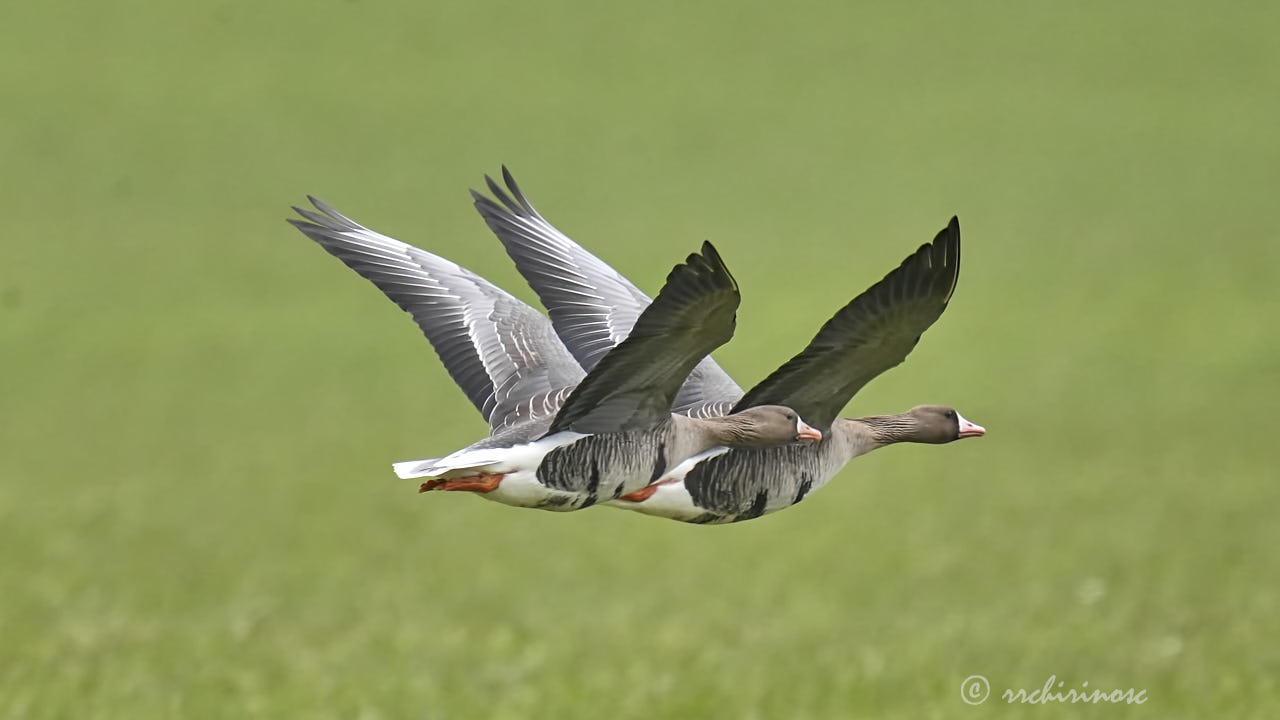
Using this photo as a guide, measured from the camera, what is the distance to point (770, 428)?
9562 mm

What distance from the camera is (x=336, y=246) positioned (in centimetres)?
1204

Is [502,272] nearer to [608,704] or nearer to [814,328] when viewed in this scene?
[814,328]

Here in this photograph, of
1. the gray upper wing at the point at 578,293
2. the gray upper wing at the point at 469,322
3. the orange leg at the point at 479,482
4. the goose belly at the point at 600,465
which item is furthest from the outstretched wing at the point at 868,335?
the gray upper wing at the point at 469,322

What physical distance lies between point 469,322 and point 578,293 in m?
0.75

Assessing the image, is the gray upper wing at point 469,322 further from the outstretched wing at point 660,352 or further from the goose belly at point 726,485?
the outstretched wing at point 660,352

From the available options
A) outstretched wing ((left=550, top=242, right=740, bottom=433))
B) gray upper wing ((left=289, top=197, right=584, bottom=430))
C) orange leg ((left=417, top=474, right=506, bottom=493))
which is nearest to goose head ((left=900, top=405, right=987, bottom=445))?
outstretched wing ((left=550, top=242, right=740, bottom=433))

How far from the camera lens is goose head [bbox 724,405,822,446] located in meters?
9.56

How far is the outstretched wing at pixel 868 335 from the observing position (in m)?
9.20

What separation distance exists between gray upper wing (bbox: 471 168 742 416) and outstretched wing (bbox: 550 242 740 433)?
1.76m

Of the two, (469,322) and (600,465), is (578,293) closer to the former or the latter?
(469,322)

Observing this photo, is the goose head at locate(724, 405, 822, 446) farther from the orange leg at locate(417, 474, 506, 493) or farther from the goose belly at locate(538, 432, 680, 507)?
the orange leg at locate(417, 474, 506, 493)

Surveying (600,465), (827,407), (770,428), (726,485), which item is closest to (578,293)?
(827,407)

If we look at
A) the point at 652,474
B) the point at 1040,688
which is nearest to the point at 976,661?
the point at 1040,688

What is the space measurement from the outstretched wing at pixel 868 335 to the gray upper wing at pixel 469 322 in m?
1.67
